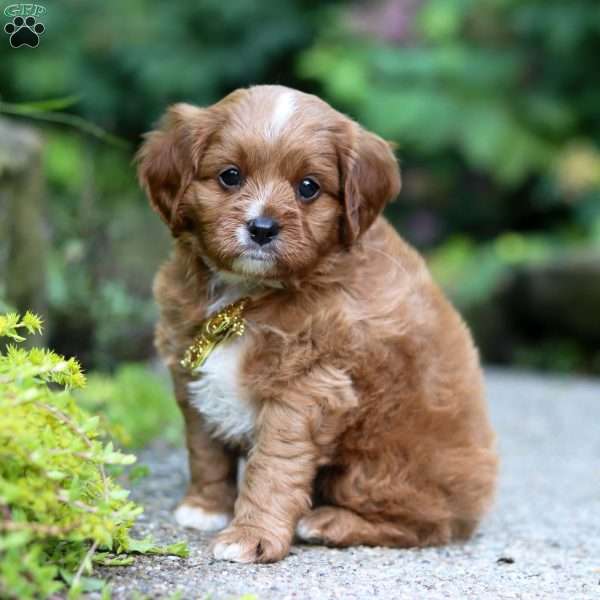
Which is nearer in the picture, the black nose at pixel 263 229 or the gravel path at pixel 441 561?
the gravel path at pixel 441 561

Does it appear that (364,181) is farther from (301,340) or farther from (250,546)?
(250,546)

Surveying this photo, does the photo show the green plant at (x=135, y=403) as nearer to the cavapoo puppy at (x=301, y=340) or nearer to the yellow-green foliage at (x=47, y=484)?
the cavapoo puppy at (x=301, y=340)

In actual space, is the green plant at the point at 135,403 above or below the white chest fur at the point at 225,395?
below

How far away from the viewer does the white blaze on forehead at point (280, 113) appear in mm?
4250

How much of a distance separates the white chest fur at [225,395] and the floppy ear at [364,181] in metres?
0.67

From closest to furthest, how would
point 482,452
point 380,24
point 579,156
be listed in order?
point 482,452 → point 579,156 → point 380,24

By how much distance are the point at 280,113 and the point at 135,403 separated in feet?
11.4

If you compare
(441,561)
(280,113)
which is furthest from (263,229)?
(441,561)

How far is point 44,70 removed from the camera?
14258mm

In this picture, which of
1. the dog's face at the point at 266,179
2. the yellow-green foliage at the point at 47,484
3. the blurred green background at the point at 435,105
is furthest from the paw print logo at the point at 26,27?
the yellow-green foliage at the point at 47,484

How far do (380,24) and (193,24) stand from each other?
253cm

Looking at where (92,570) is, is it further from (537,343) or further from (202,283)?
(537,343)

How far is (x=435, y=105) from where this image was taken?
512 inches

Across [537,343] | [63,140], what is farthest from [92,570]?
[63,140]
